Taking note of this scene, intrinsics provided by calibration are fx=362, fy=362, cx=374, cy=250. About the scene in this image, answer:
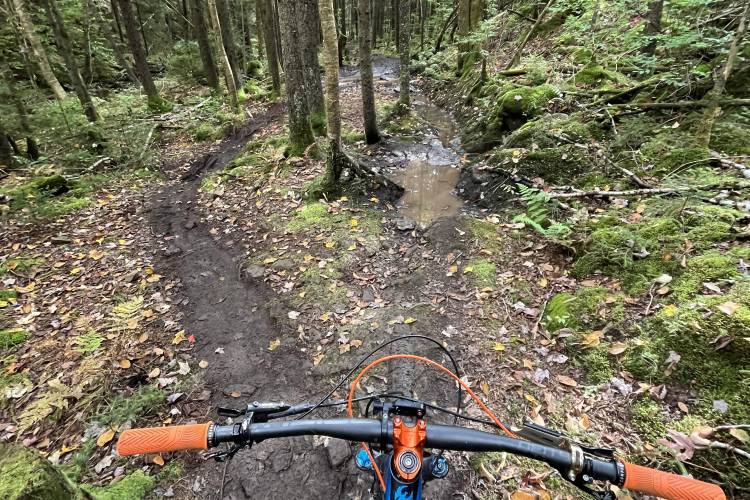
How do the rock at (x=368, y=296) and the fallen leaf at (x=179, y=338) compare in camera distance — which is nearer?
the fallen leaf at (x=179, y=338)

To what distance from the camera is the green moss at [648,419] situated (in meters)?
3.21

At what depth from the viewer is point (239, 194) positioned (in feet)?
29.7

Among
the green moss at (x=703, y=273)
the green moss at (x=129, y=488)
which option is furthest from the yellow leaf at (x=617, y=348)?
the green moss at (x=129, y=488)

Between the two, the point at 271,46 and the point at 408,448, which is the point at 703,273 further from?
the point at 271,46

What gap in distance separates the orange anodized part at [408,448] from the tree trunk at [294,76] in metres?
9.09

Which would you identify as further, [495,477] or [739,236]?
[739,236]

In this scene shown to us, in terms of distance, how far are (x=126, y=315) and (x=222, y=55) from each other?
11.8 m

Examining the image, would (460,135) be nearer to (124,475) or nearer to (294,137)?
(294,137)

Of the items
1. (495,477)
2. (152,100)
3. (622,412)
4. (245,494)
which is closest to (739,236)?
(622,412)

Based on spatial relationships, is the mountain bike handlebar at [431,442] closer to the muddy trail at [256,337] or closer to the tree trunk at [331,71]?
the muddy trail at [256,337]

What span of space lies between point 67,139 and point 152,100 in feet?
16.1

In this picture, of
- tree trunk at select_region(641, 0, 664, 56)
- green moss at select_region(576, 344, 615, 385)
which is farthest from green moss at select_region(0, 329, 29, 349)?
tree trunk at select_region(641, 0, 664, 56)

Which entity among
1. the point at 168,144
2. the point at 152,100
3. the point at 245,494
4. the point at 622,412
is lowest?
the point at 245,494

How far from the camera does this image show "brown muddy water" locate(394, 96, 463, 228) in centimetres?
785
